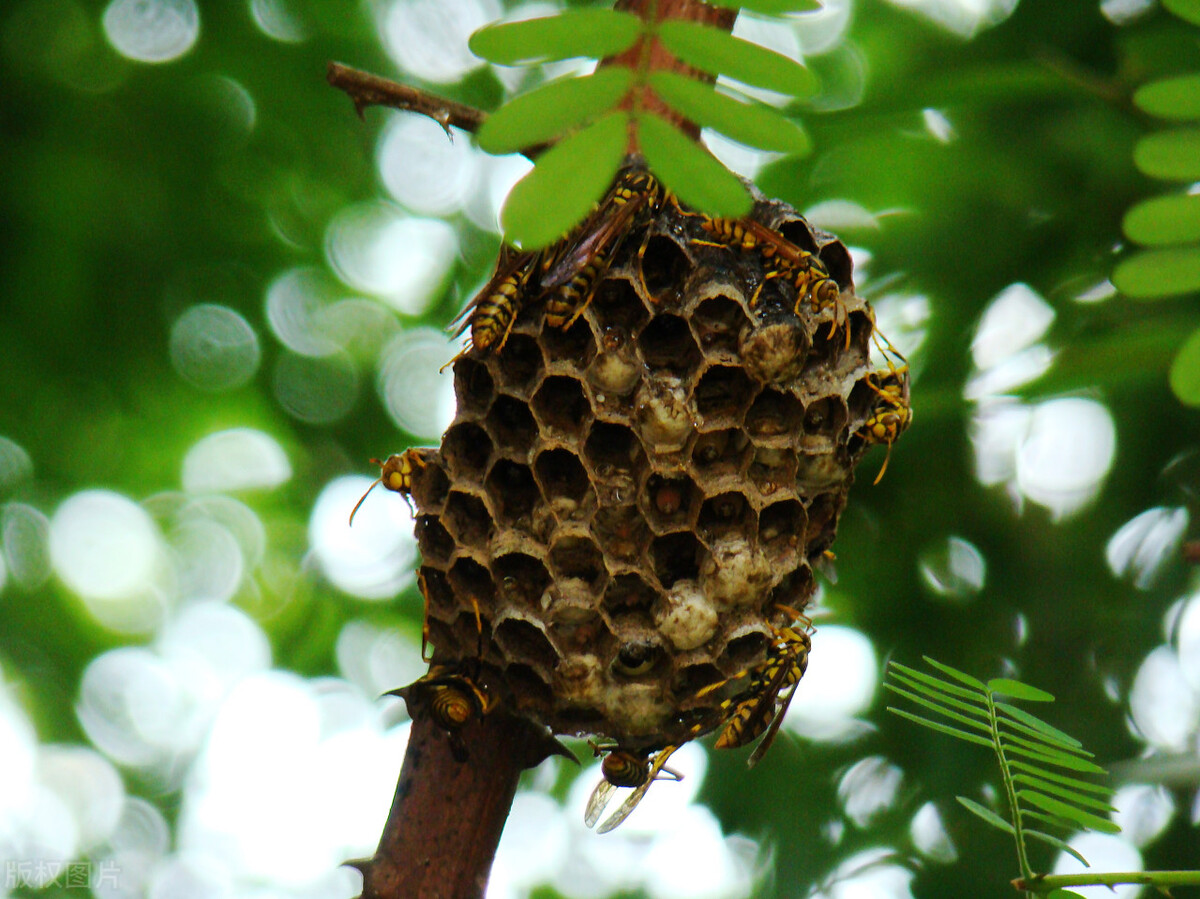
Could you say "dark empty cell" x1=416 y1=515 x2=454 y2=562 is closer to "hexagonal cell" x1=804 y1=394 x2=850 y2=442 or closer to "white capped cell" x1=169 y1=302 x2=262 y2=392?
"hexagonal cell" x1=804 y1=394 x2=850 y2=442

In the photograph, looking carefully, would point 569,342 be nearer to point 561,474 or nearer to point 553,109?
point 561,474

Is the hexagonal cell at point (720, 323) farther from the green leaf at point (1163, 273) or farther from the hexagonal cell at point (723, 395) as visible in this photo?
the green leaf at point (1163, 273)

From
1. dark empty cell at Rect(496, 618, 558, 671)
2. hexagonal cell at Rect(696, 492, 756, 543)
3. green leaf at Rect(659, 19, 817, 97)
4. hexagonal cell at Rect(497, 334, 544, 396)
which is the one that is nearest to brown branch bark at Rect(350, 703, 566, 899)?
dark empty cell at Rect(496, 618, 558, 671)

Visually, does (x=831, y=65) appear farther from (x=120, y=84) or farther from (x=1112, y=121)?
(x=120, y=84)

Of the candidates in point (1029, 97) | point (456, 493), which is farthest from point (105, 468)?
point (1029, 97)

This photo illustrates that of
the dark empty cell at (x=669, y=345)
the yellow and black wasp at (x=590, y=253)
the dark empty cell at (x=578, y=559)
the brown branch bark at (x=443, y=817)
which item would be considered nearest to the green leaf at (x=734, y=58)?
the yellow and black wasp at (x=590, y=253)

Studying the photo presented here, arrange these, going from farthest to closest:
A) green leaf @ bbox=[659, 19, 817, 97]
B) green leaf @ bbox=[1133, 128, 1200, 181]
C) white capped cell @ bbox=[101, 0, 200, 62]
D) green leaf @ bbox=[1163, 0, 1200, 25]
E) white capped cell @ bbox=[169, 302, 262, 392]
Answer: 1. white capped cell @ bbox=[169, 302, 262, 392]
2. white capped cell @ bbox=[101, 0, 200, 62]
3. green leaf @ bbox=[1133, 128, 1200, 181]
4. green leaf @ bbox=[1163, 0, 1200, 25]
5. green leaf @ bbox=[659, 19, 817, 97]
